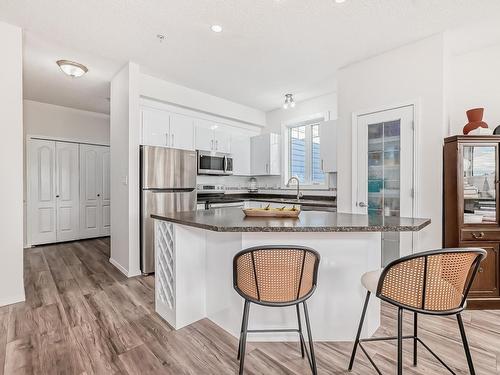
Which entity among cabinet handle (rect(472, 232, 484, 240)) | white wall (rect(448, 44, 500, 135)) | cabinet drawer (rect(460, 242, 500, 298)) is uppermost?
white wall (rect(448, 44, 500, 135))

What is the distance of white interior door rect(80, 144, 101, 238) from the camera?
5.46 metres

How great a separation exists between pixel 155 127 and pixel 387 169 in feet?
10.4

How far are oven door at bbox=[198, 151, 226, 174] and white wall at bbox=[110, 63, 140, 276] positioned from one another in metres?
1.23

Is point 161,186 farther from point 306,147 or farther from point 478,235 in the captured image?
point 478,235

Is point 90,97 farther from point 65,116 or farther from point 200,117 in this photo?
point 200,117

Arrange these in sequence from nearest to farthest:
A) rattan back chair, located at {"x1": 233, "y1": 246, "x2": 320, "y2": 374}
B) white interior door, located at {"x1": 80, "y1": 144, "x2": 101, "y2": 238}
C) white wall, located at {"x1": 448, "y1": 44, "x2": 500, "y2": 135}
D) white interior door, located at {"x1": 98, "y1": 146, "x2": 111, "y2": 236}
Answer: rattan back chair, located at {"x1": 233, "y1": 246, "x2": 320, "y2": 374} → white wall, located at {"x1": 448, "y1": 44, "x2": 500, "y2": 135} → white interior door, located at {"x1": 80, "y1": 144, "x2": 101, "y2": 238} → white interior door, located at {"x1": 98, "y1": 146, "x2": 111, "y2": 236}

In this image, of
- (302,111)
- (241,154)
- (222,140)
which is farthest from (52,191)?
(302,111)

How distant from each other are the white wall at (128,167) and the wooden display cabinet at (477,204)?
3.54m

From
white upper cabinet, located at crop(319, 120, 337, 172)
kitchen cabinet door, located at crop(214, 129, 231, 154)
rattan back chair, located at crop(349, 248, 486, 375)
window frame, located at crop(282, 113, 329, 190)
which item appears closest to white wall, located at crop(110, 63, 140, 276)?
kitchen cabinet door, located at crop(214, 129, 231, 154)

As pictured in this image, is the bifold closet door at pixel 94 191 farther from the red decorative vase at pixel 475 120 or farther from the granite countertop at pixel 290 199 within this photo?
the red decorative vase at pixel 475 120

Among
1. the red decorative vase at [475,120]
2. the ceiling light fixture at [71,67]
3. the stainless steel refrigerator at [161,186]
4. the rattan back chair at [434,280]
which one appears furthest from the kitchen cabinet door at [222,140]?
the rattan back chair at [434,280]

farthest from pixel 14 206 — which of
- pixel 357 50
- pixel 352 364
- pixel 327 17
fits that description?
pixel 357 50

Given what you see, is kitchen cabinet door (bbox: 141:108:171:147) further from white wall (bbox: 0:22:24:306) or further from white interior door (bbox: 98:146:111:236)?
white interior door (bbox: 98:146:111:236)

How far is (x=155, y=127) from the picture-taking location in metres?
3.91
